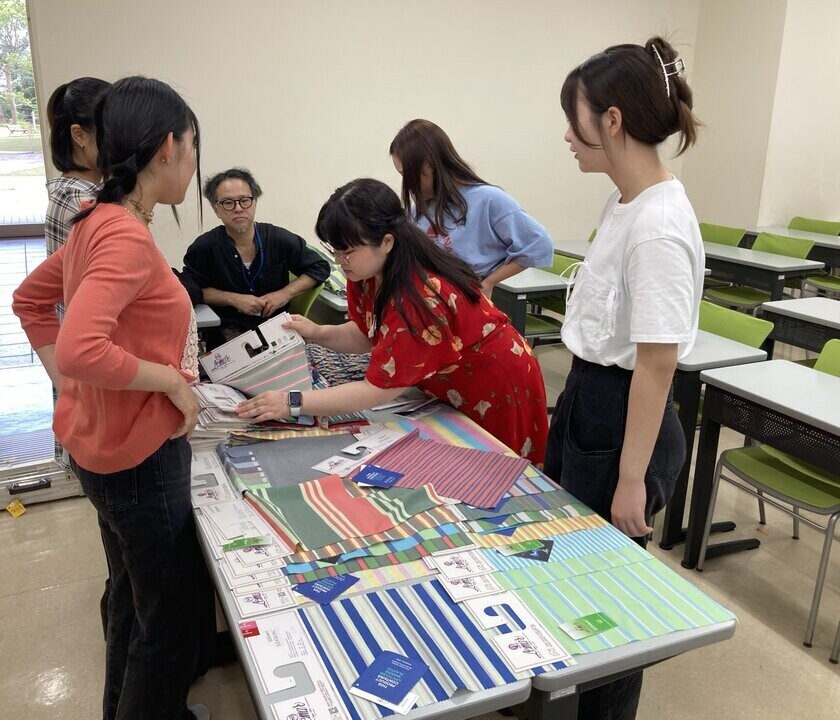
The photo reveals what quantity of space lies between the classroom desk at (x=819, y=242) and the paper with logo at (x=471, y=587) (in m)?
4.84

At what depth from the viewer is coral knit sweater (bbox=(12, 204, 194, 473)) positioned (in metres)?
1.06

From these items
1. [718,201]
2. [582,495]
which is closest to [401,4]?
[718,201]

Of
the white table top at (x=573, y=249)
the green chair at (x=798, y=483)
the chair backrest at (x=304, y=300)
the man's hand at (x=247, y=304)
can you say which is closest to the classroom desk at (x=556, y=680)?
the green chair at (x=798, y=483)

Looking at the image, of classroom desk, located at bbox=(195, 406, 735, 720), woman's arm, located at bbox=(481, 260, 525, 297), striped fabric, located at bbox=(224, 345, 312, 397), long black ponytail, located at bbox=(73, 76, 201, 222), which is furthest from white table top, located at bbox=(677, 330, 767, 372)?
long black ponytail, located at bbox=(73, 76, 201, 222)

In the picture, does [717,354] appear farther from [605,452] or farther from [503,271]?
[605,452]

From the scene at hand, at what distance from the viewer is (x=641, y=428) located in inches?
51.1

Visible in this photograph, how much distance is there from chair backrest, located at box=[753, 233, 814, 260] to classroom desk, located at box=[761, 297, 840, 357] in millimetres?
1541

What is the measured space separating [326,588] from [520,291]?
2664 mm

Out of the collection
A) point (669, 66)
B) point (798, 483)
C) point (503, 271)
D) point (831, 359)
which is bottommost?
point (798, 483)

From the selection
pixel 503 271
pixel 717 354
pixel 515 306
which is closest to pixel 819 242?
pixel 515 306

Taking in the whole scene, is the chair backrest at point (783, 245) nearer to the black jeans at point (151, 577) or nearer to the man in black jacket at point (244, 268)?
the man in black jacket at point (244, 268)

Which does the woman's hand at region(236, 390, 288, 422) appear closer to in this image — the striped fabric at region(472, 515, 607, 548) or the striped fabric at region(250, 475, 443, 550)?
the striped fabric at region(250, 475, 443, 550)

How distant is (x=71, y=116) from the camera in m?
1.90

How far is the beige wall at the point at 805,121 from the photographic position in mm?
5566
